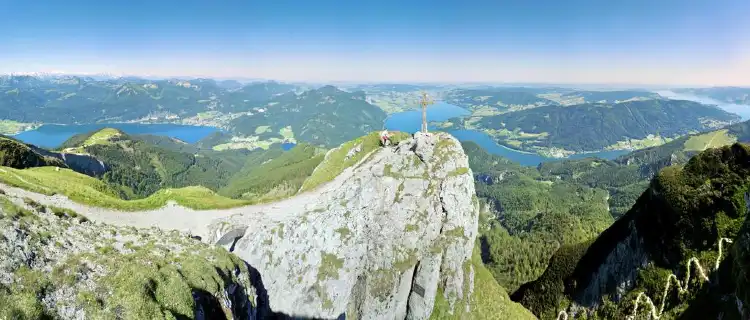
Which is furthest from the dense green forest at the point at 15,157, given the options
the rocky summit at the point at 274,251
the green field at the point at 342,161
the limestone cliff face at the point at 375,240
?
the green field at the point at 342,161

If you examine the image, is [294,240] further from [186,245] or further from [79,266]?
[79,266]

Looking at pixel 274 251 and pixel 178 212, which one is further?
pixel 178 212

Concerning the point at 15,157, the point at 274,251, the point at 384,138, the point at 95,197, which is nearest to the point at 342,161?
the point at 384,138

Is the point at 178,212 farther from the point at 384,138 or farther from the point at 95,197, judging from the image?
the point at 384,138

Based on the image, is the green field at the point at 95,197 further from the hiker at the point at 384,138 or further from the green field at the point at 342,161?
the hiker at the point at 384,138

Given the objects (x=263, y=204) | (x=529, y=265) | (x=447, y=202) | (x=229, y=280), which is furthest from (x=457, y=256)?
(x=529, y=265)
